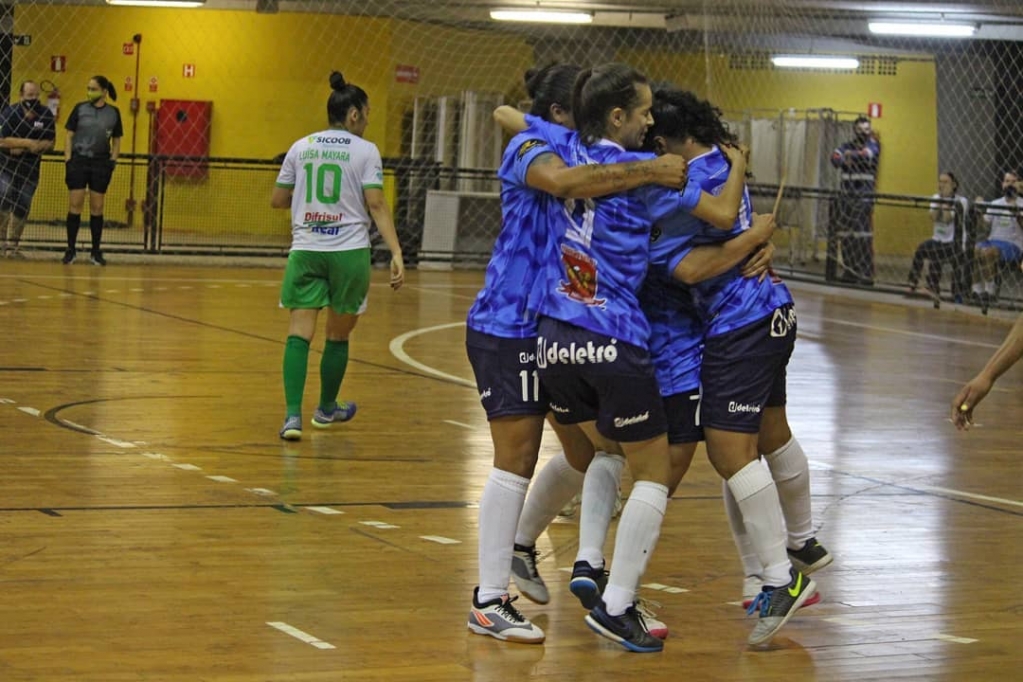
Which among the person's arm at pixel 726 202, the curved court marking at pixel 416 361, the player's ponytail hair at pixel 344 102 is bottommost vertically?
the curved court marking at pixel 416 361

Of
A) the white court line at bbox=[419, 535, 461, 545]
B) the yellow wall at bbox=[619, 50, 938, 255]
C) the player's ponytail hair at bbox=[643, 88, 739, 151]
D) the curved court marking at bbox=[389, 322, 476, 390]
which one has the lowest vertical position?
the white court line at bbox=[419, 535, 461, 545]

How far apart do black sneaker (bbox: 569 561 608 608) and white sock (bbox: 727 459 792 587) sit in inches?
18.1

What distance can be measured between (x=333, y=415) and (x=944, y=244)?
1146 cm

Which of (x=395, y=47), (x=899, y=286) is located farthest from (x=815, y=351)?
(x=395, y=47)

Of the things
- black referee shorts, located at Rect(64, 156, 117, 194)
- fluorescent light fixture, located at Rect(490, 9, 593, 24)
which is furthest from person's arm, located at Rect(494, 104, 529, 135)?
fluorescent light fixture, located at Rect(490, 9, 593, 24)

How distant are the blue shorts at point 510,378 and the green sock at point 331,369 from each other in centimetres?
362

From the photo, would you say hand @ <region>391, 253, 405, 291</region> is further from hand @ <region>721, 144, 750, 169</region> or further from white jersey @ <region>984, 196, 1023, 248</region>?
white jersey @ <region>984, 196, 1023, 248</region>

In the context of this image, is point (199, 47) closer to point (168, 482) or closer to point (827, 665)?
point (168, 482)

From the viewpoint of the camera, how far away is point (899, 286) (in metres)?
19.3

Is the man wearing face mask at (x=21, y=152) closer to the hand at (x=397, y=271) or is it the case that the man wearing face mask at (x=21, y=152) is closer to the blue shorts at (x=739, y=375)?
the hand at (x=397, y=271)

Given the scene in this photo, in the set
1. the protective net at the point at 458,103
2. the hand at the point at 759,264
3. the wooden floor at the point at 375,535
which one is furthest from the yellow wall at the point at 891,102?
the hand at the point at 759,264

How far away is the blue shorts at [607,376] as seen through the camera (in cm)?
436

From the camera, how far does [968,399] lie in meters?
4.65

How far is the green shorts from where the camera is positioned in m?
8.08
